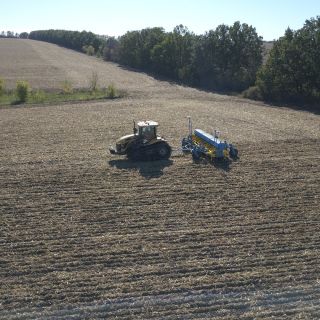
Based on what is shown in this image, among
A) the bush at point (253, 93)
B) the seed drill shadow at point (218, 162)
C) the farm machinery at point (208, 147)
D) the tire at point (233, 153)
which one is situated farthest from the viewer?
the bush at point (253, 93)

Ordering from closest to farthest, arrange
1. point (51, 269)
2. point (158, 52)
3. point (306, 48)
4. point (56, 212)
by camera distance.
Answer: point (51, 269)
point (56, 212)
point (306, 48)
point (158, 52)

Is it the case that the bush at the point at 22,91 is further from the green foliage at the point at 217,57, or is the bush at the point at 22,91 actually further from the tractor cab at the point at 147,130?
the tractor cab at the point at 147,130

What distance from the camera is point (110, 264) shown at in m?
12.3

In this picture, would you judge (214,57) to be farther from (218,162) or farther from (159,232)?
(159,232)

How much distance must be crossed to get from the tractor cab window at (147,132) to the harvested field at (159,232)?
4.14ft

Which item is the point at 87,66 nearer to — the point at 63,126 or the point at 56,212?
the point at 63,126

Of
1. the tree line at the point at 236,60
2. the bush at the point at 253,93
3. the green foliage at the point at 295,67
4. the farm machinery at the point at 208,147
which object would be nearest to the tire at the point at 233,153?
the farm machinery at the point at 208,147

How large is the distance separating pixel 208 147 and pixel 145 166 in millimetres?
2833

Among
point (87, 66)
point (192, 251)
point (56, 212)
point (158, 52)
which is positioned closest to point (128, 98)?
point (158, 52)

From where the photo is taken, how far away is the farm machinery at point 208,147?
20141 mm

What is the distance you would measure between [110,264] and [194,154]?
9.12 metres

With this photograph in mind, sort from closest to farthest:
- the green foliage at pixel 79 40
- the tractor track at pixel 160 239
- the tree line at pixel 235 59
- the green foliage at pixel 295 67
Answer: the tractor track at pixel 160 239 < the green foliage at pixel 295 67 < the tree line at pixel 235 59 < the green foliage at pixel 79 40

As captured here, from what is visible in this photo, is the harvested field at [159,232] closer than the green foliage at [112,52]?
Yes

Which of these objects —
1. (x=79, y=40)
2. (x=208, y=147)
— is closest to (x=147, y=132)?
(x=208, y=147)
